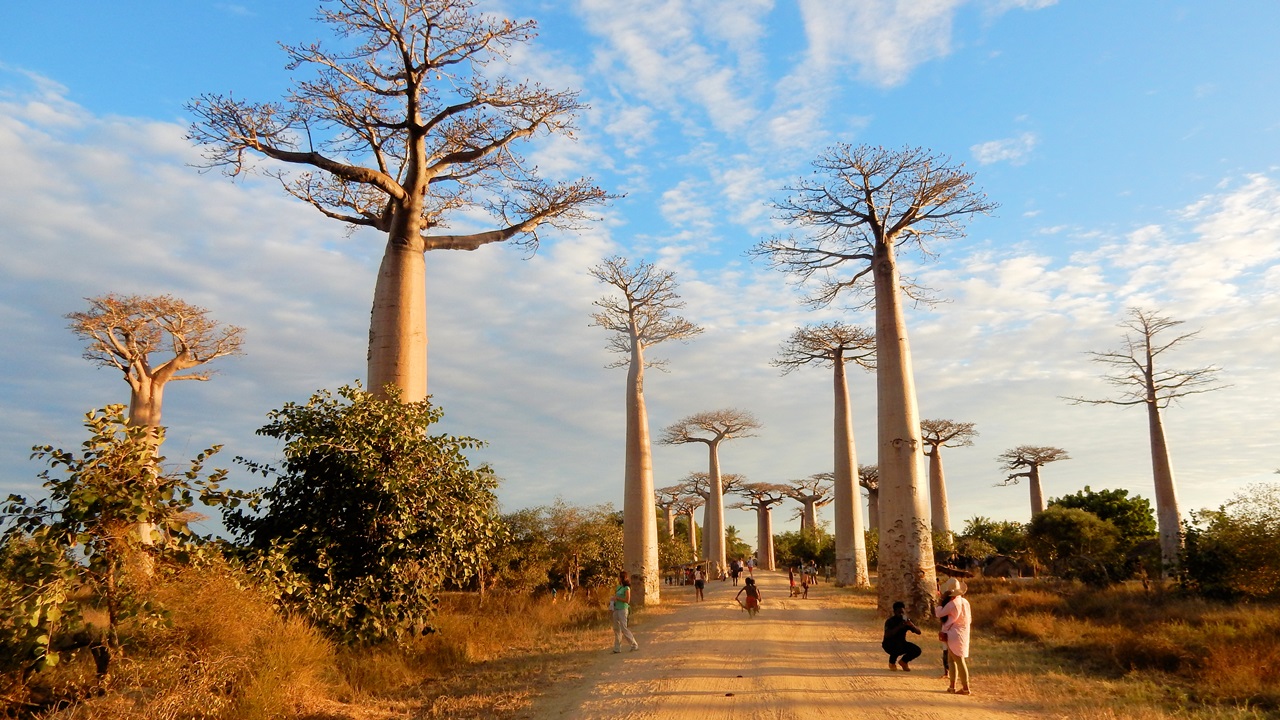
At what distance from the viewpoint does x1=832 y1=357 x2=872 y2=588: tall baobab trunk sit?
25500 millimetres

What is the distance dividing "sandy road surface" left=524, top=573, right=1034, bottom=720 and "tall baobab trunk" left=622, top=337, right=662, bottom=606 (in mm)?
6496

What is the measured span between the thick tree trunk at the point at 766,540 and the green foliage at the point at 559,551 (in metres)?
31.7

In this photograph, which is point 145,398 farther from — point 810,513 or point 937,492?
point 810,513

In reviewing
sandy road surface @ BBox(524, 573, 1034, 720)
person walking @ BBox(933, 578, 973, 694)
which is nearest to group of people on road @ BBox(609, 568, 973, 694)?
person walking @ BBox(933, 578, 973, 694)

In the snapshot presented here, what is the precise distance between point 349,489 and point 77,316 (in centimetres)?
1450

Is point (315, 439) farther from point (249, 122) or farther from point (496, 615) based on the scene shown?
point (496, 615)

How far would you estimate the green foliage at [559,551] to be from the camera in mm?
18112

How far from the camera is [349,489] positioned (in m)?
7.87

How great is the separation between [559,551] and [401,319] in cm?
1229

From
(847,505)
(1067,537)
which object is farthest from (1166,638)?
(1067,537)

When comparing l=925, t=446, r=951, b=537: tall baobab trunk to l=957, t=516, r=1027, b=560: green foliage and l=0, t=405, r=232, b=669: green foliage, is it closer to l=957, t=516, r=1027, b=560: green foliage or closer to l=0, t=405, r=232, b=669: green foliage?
l=957, t=516, r=1027, b=560: green foliage

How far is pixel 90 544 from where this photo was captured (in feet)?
17.4

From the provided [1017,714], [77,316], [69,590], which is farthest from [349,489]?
[77,316]

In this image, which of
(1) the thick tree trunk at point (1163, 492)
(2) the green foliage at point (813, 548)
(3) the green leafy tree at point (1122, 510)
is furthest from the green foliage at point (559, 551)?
(2) the green foliage at point (813, 548)
